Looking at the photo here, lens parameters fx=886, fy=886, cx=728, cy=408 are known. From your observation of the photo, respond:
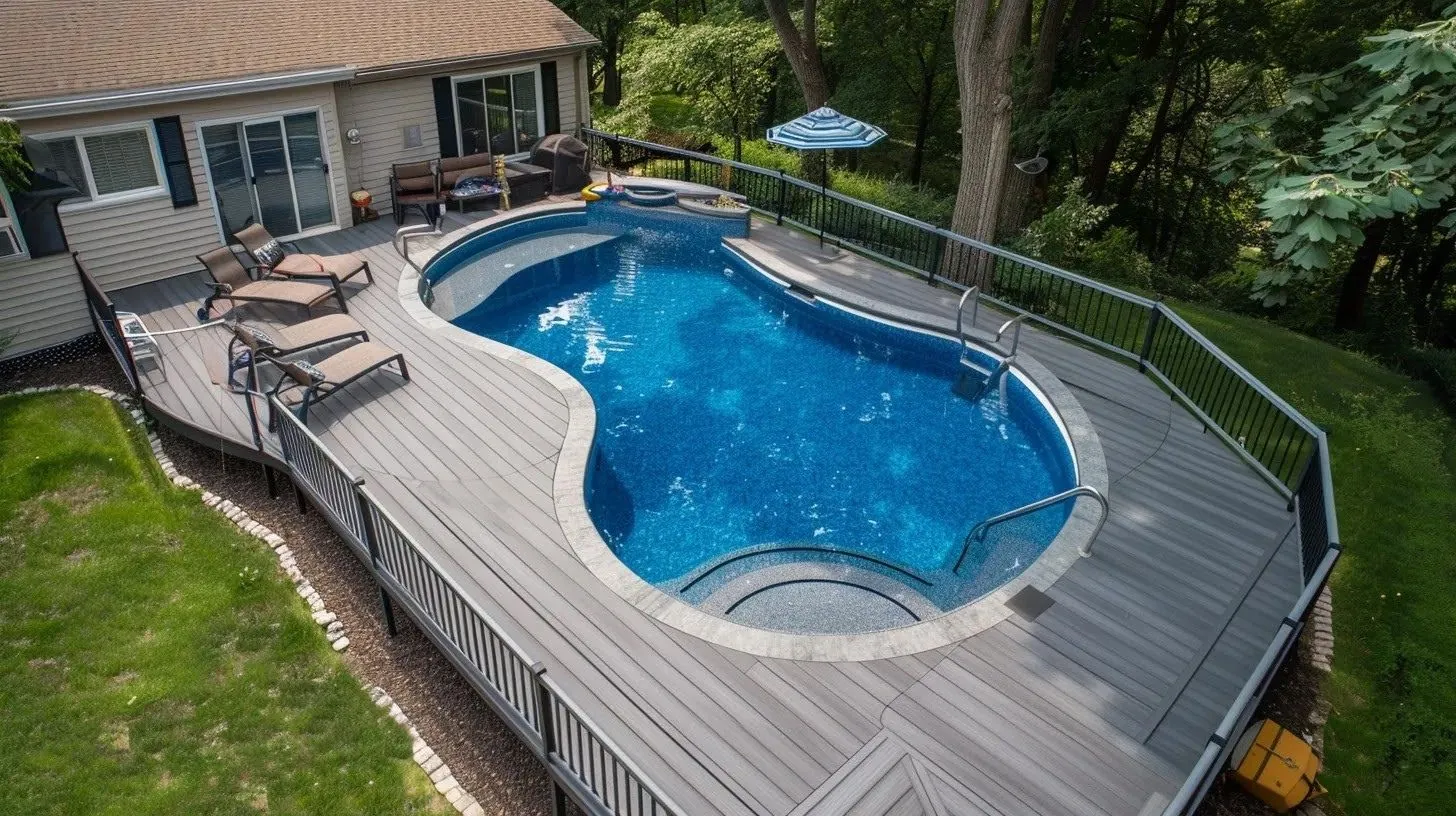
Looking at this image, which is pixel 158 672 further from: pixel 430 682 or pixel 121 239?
pixel 121 239

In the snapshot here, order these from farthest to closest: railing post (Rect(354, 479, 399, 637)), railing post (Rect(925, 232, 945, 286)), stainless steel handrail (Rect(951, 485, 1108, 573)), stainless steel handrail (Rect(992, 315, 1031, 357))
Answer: railing post (Rect(925, 232, 945, 286)) < stainless steel handrail (Rect(992, 315, 1031, 357)) < stainless steel handrail (Rect(951, 485, 1108, 573)) < railing post (Rect(354, 479, 399, 637))

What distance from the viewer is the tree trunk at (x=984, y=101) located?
1194 centimetres

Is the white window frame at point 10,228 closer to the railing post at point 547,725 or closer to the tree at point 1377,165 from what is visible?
the railing post at point 547,725

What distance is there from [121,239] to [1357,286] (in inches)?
736

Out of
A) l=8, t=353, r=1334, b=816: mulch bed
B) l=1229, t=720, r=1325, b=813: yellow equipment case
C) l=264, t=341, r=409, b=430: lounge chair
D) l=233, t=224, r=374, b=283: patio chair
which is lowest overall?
l=8, t=353, r=1334, b=816: mulch bed

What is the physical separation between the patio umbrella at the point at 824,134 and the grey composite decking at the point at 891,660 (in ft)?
17.1

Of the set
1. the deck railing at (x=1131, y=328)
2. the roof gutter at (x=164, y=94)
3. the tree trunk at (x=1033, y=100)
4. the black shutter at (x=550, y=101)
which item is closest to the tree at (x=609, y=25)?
the black shutter at (x=550, y=101)

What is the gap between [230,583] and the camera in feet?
23.4

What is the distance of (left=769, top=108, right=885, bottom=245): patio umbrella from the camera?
41.1 feet

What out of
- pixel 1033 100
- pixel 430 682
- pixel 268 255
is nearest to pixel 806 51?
pixel 1033 100

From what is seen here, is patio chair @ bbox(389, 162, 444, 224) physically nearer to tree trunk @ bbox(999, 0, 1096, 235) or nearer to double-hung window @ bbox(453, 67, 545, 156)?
double-hung window @ bbox(453, 67, 545, 156)

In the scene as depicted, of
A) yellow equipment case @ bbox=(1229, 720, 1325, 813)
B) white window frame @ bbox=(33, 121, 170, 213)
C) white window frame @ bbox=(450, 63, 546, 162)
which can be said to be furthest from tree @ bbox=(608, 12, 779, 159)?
yellow equipment case @ bbox=(1229, 720, 1325, 813)

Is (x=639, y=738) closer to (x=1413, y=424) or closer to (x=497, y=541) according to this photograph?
(x=497, y=541)

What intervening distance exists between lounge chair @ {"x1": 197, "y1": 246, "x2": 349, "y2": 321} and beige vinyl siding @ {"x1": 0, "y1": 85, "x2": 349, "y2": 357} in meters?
0.76
